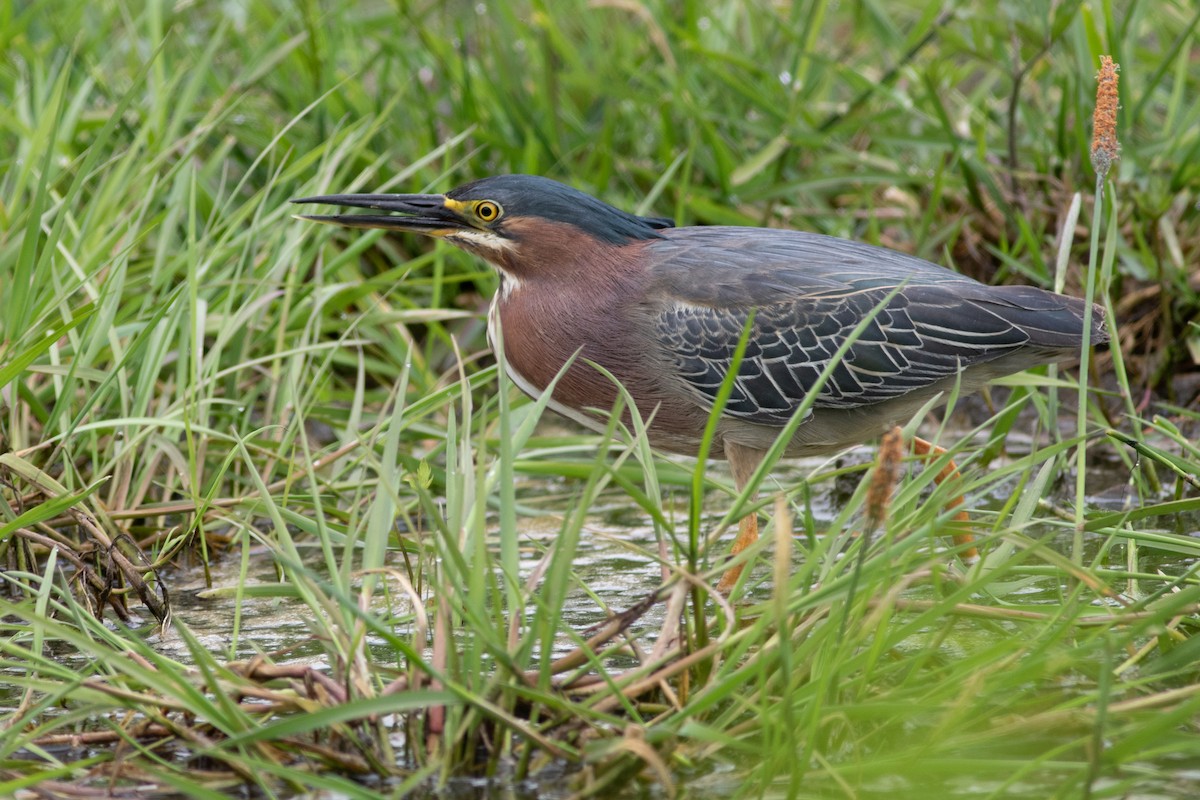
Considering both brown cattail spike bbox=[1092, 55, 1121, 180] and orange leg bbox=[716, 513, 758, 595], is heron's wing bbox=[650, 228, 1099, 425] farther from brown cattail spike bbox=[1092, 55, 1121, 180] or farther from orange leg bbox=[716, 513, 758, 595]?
brown cattail spike bbox=[1092, 55, 1121, 180]

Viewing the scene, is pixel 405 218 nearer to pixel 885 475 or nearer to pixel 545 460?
pixel 545 460

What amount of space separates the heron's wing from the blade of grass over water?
259 millimetres

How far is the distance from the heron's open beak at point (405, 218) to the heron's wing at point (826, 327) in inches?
27.0

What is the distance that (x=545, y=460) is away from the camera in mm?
5066

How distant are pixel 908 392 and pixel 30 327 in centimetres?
264

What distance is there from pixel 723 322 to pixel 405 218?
1.08 meters

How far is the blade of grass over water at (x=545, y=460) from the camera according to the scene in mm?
2746

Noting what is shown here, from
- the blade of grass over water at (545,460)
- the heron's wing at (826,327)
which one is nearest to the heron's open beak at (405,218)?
the blade of grass over water at (545,460)

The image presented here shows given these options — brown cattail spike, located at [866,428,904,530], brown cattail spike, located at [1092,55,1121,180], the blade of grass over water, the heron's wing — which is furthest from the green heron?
brown cattail spike, located at [866,428,904,530]

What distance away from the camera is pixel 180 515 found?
455 centimetres

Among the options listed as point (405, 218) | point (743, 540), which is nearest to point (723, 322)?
point (743, 540)

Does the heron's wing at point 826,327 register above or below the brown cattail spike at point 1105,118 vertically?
below

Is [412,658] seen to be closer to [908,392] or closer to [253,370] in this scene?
[908,392]

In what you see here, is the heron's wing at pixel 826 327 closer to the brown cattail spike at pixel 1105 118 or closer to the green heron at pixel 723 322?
the green heron at pixel 723 322
